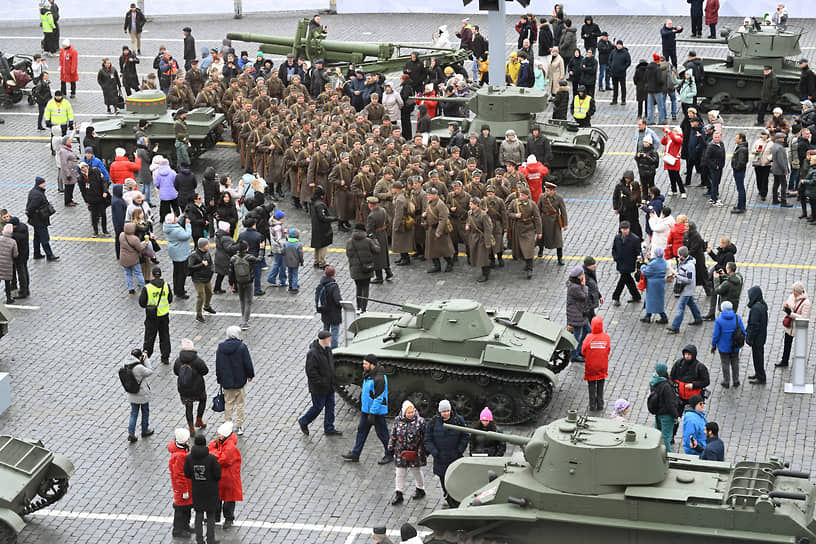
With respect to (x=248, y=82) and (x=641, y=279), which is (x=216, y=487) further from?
(x=248, y=82)

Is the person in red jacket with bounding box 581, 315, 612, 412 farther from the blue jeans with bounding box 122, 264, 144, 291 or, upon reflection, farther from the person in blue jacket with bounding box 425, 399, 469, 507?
the blue jeans with bounding box 122, 264, 144, 291

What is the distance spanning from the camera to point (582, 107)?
3359cm

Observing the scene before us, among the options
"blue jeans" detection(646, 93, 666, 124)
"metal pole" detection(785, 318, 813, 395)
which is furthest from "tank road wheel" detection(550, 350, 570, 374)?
"blue jeans" detection(646, 93, 666, 124)

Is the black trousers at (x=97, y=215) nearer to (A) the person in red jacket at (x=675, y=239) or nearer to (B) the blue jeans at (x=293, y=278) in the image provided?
(B) the blue jeans at (x=293, y=278)

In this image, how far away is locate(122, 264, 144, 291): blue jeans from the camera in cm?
2616

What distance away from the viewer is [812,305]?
2473 cm

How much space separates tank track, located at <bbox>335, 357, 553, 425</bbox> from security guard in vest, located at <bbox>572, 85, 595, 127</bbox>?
13.6 meters

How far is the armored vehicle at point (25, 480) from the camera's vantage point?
17.5 meters

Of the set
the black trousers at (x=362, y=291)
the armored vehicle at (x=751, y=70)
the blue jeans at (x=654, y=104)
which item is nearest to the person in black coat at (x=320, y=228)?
the black trousers at (x=362, y=291)

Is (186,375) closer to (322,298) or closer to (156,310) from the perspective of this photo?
(156,310)

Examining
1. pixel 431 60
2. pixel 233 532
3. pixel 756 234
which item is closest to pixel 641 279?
pixel 756 234

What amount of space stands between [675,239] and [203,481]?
11292 mm

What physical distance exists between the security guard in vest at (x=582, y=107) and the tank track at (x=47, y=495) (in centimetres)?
1823

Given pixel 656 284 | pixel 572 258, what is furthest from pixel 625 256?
pixel 572 258
